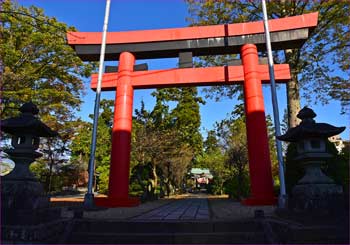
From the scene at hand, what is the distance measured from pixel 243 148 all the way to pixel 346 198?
1103cm

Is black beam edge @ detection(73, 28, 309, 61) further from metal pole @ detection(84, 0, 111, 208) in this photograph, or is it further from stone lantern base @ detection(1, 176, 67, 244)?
stone lantern base @ detection(1, 176, 67, 244)

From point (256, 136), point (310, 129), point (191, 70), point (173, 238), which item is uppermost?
point (191, 70)

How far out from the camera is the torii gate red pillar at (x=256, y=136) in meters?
8.13

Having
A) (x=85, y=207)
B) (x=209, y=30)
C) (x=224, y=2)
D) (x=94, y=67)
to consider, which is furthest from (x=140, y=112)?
(x=85, y=207)

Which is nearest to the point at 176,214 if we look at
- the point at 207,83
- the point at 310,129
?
the point at 310,129

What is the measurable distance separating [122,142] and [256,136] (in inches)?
179

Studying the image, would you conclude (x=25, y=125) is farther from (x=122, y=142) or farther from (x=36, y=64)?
(x=36, y=64)

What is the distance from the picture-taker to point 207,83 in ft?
31.3

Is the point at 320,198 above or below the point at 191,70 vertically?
below

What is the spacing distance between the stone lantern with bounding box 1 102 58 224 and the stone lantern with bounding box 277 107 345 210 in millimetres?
4858

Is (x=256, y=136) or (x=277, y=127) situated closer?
(x=277, y=127)

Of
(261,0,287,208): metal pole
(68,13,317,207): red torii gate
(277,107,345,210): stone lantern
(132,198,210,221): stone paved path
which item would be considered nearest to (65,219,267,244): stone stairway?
(132,198,210,221): stone paved path

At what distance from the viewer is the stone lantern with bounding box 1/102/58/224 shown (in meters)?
4.52

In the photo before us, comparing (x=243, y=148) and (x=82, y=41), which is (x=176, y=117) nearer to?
(x=243, y=148)
